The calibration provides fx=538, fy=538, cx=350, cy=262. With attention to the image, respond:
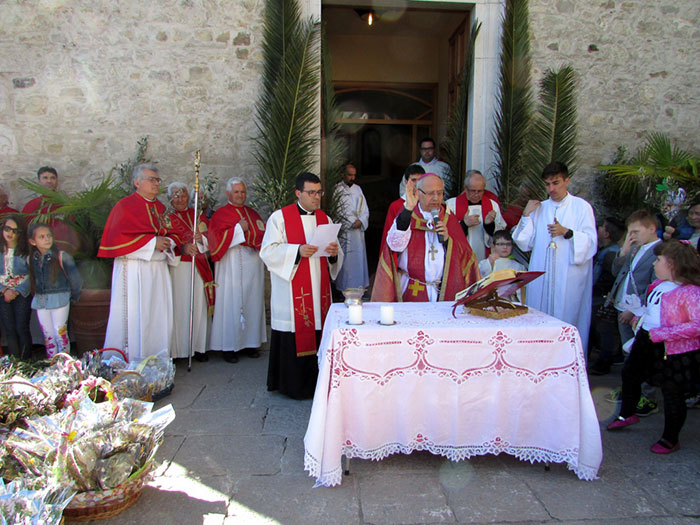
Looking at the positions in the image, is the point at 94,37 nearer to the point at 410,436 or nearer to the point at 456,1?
the point at 456,1

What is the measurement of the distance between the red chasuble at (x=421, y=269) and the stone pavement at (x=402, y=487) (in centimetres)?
122

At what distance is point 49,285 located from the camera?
5062mm

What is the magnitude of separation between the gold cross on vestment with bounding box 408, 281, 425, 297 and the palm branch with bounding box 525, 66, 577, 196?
3303 mm

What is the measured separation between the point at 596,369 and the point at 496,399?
2.71 metres

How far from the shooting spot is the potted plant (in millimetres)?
5547

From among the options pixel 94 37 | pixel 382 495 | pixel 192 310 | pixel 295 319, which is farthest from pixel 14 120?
pixel 382 495

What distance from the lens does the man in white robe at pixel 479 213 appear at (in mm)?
6055

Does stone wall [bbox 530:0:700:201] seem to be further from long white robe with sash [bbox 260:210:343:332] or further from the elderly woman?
the elderly woman

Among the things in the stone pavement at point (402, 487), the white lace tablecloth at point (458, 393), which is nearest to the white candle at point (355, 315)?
the white lace tablecloth at point (458, 393)

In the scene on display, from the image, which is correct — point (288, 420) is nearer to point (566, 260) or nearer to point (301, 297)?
point (301, 297)

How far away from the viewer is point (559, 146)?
6891mm

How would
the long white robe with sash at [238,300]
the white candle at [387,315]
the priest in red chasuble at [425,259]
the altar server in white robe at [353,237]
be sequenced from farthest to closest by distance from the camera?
the altar server in white robe at [353,237]
the long white robe with sash at [238,300]
the priest in red chasuble at [425,259]
the white candle at [387,315]

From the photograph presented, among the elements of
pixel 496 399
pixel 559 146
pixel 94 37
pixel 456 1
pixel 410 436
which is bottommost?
pixel 410 436

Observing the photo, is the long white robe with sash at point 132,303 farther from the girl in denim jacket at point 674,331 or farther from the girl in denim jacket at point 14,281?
the girl in denim jacket at point 674,331
